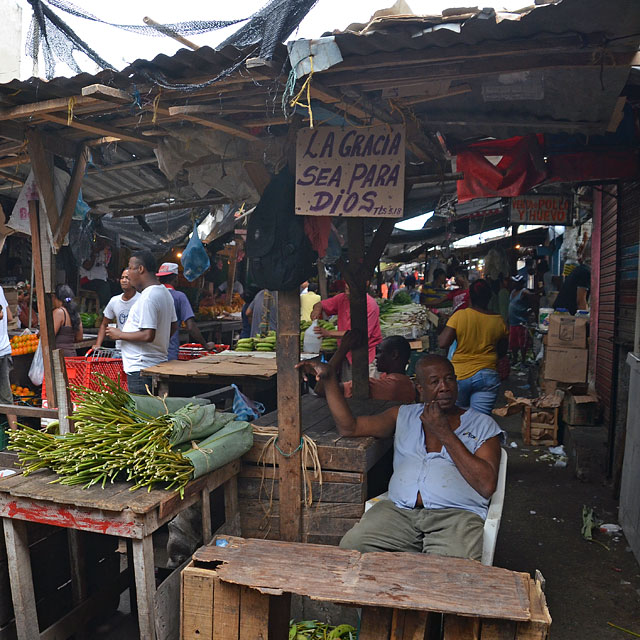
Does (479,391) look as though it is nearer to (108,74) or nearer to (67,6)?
(108,74)

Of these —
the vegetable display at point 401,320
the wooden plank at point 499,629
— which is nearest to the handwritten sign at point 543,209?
the vegetable display at point 401,320

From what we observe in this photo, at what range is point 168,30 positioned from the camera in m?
3.97

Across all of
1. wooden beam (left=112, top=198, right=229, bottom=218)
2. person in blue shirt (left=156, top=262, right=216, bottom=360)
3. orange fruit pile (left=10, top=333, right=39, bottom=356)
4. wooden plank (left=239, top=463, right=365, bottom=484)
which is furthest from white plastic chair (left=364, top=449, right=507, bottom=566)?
orange fruit pile (left=10, top=333, right=39, bottom=356)

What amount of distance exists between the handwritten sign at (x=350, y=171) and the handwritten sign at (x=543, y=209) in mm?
5833

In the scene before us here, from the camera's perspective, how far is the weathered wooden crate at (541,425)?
747 centimetres

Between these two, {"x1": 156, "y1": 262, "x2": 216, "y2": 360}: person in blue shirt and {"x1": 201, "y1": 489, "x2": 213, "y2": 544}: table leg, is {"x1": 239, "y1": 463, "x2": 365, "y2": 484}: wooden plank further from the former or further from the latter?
{"x1": 156, "y1": 262, "x2": 216, "y2": 360}: person in blue shirt

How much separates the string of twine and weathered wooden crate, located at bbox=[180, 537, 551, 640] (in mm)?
740

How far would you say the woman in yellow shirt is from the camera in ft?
19.3

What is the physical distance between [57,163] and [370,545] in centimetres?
414

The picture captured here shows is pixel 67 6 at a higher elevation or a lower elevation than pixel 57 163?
higher

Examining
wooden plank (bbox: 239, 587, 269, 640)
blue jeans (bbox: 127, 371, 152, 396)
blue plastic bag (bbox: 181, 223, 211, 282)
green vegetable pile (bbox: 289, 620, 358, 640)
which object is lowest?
green vegetable pile (bbox: 289, 620, 358, 640)

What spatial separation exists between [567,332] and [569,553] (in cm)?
375

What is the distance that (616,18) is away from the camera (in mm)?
2477

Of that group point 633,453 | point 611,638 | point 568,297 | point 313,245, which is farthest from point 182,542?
point 568,297
